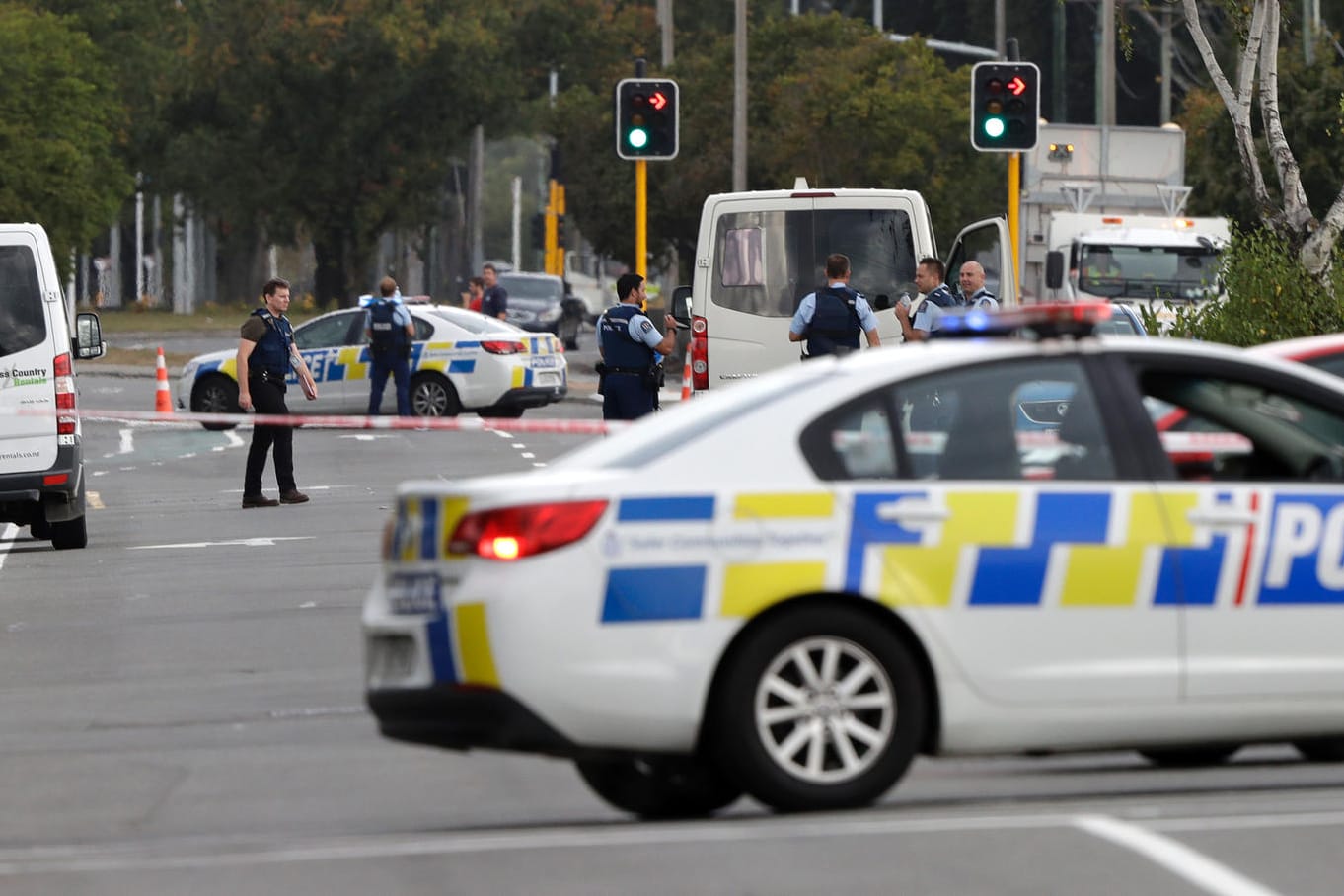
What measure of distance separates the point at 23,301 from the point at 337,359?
13.6 metres

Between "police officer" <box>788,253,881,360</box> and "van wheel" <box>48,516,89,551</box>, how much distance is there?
476 cm

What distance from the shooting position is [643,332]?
19.3m

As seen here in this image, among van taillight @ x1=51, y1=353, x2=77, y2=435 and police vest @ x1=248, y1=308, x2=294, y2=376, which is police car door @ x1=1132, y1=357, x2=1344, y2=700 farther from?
police vest @ x1=248, y1=308, x2=294, y2=376

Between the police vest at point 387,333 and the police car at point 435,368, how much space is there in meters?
0.78

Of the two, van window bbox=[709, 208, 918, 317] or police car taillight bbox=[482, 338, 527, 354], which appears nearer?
van window bbox=[709, 208, 918, 317]

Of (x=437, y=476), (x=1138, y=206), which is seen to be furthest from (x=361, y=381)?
(x=1138, y=206)

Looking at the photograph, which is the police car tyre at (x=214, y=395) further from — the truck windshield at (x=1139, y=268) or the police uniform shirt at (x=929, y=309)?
the police uniform shirt at (x=929, y=309)

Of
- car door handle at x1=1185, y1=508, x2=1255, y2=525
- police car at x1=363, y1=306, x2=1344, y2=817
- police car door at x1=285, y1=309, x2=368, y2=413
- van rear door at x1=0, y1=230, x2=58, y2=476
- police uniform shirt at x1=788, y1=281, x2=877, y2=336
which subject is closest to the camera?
police car at x1=363, y1=306, x2=1344, y2=817

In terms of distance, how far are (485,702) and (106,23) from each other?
6987 cm

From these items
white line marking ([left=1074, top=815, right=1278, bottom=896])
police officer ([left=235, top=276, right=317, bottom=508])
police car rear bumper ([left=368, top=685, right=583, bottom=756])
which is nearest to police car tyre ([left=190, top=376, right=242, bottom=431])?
police officer ([left=235, top=276, right=317, bottom=508])

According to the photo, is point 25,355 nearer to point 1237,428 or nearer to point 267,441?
point 267,441

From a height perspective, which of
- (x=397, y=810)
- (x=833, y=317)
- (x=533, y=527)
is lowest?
(x=397, y=810)

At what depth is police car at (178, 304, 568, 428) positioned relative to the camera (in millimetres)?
30438

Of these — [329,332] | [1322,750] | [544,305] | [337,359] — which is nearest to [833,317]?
[1322,750]
